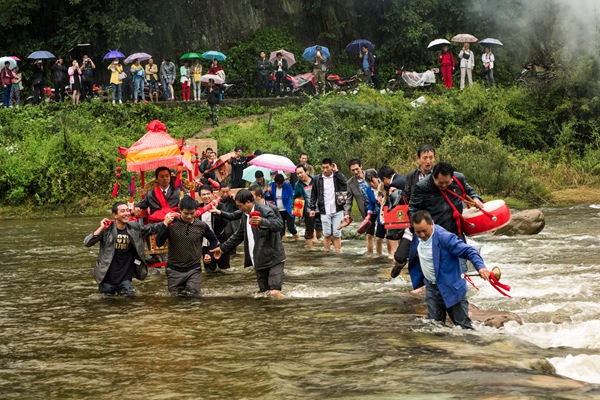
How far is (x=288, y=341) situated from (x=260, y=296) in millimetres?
2454

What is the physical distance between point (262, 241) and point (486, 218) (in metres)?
2.86

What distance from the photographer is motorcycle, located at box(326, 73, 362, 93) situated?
31.6 m

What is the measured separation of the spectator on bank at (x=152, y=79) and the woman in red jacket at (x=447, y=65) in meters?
10.3

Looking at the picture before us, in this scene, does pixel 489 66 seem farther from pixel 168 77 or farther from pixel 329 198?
pixel 329 198

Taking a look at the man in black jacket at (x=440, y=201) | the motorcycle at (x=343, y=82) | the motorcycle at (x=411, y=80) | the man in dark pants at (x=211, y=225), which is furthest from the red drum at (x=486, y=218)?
the motorcycle at (x=343, y=82)

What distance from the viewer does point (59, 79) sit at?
29.5m

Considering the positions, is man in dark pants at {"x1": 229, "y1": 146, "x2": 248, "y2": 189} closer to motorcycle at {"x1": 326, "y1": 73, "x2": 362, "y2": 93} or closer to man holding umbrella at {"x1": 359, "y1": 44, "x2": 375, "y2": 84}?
man holding umbrella at {"x1": 359, "y1": 44, "x2": 375, "y2": 84}

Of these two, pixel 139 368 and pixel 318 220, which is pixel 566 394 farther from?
pixel 318 220

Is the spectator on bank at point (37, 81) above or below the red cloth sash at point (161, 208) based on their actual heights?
above

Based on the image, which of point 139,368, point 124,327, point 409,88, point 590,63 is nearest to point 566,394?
point 139,368

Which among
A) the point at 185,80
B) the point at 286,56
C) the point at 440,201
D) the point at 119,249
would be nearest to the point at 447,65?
the point at 286,56

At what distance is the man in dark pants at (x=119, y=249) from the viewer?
10.5 metres

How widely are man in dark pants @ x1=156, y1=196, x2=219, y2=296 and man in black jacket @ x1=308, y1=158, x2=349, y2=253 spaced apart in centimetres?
425

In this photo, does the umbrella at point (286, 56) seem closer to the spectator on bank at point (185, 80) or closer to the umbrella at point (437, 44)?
the spectator on bank at point (185, 80)
